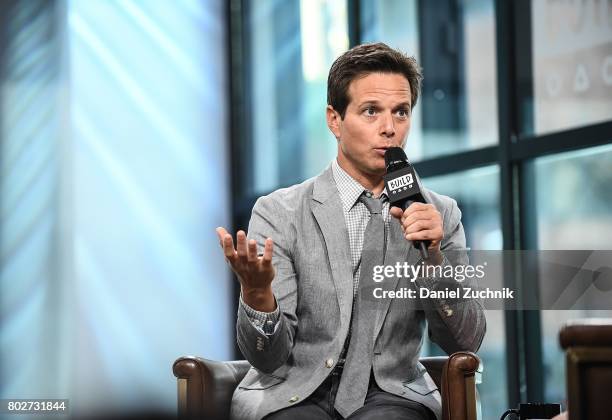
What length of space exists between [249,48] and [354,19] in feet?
4.80

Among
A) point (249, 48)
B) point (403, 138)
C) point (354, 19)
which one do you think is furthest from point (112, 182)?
point (403, 138)

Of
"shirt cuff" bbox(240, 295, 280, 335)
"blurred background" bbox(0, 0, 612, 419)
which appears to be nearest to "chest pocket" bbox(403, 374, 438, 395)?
"shirt cuff" bbox(240, 295, 280, 335)

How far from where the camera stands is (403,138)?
1989mm

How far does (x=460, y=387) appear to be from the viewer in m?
1.81

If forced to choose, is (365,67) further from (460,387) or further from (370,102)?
(460,387)

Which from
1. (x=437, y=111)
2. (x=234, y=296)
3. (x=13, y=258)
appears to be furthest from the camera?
(x=234, y=296)

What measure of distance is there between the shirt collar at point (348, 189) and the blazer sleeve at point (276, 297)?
0.13 metres

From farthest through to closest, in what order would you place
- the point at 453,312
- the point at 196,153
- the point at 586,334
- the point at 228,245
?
1. the point at 196,153
2. the point at 453,312
3. the point at 228,245
4. the point at 586,334

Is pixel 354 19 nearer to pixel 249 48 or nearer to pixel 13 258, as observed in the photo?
pixel 249 48

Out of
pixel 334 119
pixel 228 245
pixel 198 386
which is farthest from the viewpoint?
pixel 334 119

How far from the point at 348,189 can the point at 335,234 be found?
119 millimetres

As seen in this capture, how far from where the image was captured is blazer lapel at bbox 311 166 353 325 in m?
1.88

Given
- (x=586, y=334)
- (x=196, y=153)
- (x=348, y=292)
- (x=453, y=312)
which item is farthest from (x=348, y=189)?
(x=196, y=153)

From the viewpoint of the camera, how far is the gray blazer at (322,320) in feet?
6.06
